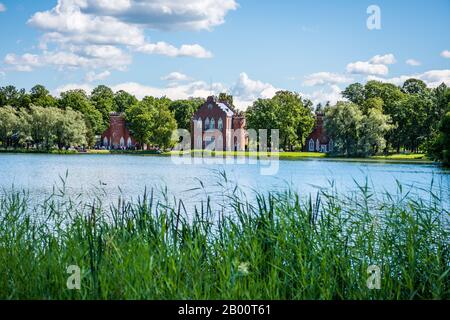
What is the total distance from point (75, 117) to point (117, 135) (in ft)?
51.3

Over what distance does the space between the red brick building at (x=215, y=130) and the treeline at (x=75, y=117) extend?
7.34 ft

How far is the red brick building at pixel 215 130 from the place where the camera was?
282 ft

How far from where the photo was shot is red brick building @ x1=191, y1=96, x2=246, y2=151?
282 ft

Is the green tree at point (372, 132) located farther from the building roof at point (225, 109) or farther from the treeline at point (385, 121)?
the building roof at point (225, 109)

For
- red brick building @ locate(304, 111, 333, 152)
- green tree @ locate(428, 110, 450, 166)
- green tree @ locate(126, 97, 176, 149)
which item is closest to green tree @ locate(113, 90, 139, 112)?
green tree @ locate(126, 97, 176, 149)

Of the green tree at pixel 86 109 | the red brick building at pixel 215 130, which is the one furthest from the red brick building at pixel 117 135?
the red brick building at pixel 215 130

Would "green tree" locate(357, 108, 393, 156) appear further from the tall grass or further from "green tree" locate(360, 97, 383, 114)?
the tall grass

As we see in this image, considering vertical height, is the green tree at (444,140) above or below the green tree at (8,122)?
below

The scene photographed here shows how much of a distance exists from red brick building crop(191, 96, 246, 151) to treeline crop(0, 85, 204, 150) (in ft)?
7.34

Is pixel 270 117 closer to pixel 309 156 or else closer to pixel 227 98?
pixel 309 156

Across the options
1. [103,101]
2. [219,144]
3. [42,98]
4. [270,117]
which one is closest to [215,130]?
[219,144]

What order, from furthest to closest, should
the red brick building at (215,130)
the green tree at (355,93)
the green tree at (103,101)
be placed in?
the red brick building at (215,130)
the green tree at (355,93)
the green tree at (103,101)
